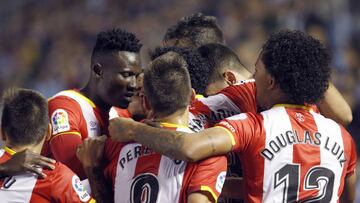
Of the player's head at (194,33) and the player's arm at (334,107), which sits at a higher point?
the player's head at (194,33)

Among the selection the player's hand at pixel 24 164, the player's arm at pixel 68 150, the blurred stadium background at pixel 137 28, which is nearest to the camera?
the player's hand at pixel 24 164

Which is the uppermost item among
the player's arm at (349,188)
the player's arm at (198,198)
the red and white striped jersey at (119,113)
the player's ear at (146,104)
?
the player's ear at (146,104)

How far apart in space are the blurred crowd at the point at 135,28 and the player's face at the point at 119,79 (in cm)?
522

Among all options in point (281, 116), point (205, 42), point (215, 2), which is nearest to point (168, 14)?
point (215, 2)

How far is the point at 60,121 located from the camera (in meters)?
5.96

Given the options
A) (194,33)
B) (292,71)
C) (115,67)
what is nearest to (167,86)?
(292,71)

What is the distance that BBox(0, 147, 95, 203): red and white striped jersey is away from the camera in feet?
16.5

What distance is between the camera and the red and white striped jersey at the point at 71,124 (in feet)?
19.0

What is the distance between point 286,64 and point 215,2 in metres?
8.85

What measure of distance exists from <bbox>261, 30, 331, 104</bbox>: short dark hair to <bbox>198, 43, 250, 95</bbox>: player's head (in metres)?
0.93

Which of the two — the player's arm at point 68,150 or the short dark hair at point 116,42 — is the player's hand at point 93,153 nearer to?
the player's arm at point 68,150

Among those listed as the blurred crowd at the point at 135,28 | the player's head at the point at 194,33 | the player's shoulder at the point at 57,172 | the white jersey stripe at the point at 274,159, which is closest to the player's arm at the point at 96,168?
the player's shoulder at the point at 57,172

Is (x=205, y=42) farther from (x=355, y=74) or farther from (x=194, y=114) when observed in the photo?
(x=355, y=74)

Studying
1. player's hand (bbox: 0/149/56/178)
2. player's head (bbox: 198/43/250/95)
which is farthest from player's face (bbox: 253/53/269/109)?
player's hand (bbox: 0/149/56/178)
